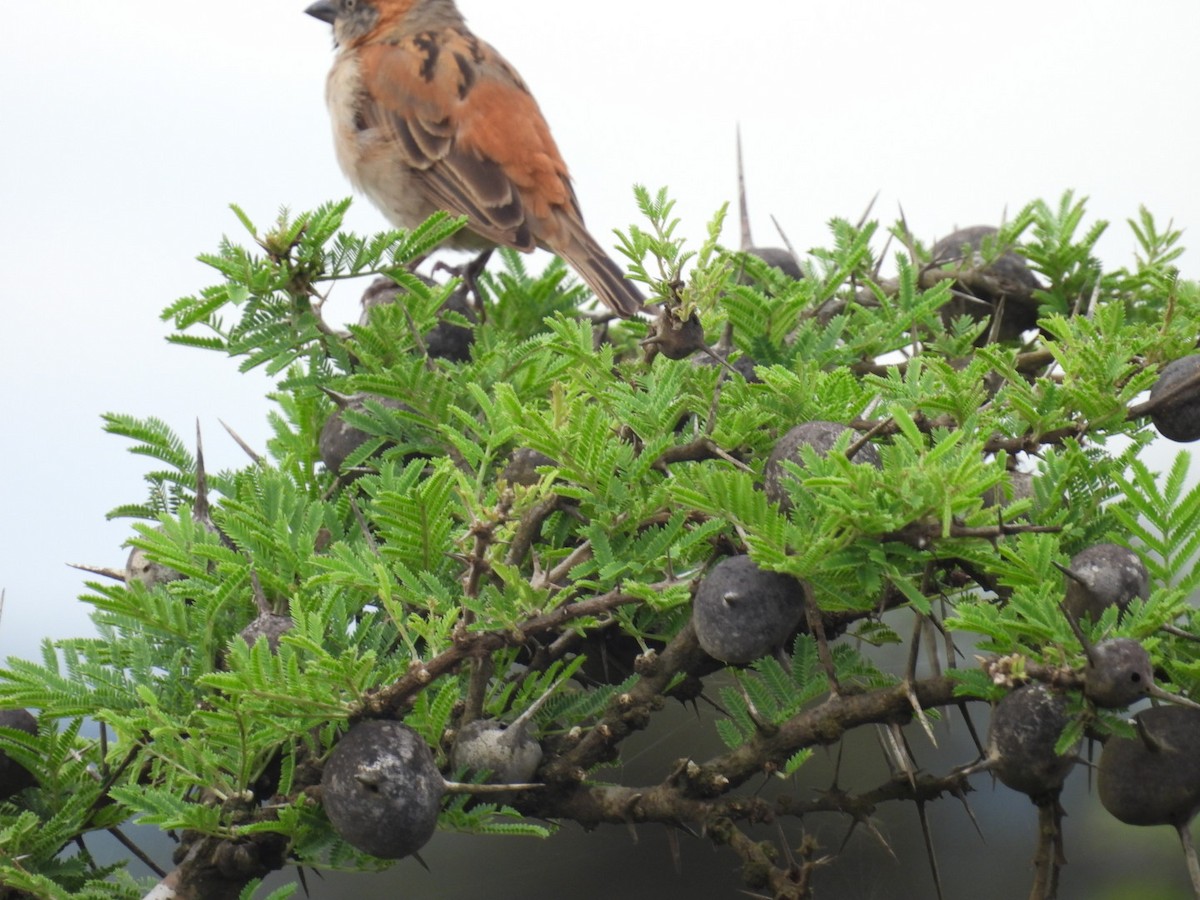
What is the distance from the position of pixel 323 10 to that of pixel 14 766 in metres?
3.70

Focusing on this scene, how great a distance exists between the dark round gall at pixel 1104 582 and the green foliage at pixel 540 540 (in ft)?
0.07

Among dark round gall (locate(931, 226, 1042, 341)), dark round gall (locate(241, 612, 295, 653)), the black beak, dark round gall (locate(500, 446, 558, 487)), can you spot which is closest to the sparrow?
the black beak

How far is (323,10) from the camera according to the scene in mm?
4746

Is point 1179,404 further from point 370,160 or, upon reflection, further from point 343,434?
point 370,160

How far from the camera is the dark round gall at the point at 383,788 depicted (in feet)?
4.17

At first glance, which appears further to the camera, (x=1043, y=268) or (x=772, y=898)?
(x=1043, y=268)

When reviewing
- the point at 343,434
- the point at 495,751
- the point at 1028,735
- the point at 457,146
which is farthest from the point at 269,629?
the point at 457,146

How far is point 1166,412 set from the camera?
1540mm

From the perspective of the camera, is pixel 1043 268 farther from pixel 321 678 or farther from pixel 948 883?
pixel 321 678

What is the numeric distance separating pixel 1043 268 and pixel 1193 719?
1546 millimetres

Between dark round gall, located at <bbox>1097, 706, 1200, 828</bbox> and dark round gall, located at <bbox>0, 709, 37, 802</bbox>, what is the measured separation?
4.64ft

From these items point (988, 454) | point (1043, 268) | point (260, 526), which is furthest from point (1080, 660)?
point (1043, 268)

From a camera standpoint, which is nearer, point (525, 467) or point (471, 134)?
point (525, 467)

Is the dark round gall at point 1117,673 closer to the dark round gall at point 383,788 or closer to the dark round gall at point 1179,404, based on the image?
the dark round gall at point 1179,404
